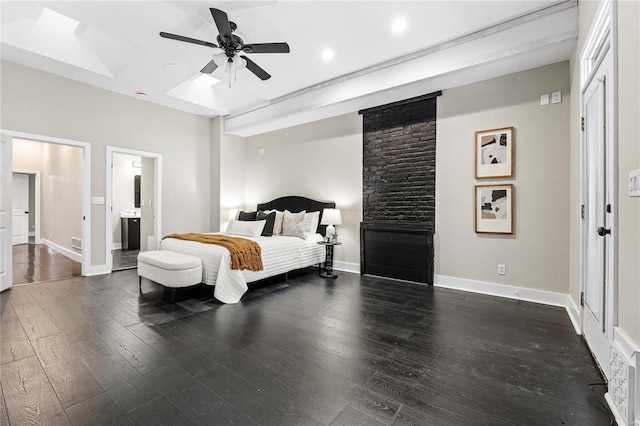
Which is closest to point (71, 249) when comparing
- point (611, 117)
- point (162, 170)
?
point (162, 170)

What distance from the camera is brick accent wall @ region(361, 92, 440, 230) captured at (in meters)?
4.28

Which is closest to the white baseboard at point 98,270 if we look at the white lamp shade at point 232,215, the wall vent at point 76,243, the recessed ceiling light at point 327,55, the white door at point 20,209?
the wall vent at point 76,243

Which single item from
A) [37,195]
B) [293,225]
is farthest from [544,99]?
[37,195]

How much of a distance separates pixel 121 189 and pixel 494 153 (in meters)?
8.16

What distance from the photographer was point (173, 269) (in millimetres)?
3307

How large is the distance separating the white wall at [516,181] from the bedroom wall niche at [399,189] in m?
0.15

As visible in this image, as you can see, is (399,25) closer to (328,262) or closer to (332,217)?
(332,217)

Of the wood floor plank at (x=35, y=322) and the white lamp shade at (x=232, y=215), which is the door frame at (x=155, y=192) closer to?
the white lamp shade at (x=232, y=215)

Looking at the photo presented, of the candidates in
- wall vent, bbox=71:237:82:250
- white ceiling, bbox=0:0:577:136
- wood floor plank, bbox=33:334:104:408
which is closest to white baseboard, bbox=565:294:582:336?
white ceiling, bbox=0:0:577:136

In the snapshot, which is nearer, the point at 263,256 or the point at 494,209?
the point at 494,209

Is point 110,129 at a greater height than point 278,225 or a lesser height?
greater

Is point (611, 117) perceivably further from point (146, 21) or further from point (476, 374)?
point (146, 21)

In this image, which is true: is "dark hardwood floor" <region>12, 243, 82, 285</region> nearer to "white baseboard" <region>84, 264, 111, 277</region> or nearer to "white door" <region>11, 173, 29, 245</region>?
"white baseboard" <region>84, 264, 111, 277</region>

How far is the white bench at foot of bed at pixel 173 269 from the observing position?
3318 mm
